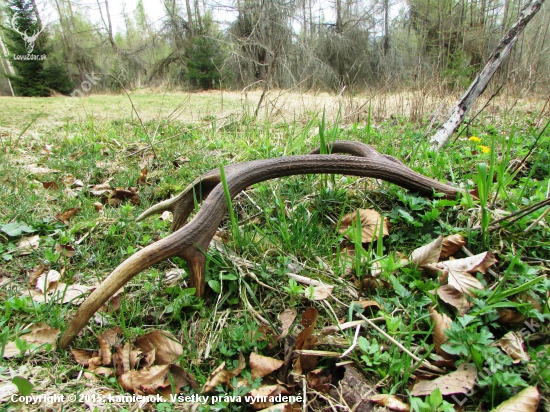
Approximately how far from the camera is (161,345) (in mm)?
1260

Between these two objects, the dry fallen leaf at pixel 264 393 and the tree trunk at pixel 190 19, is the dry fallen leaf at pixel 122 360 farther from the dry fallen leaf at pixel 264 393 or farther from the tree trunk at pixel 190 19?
the tree trunk at pixel 190 19

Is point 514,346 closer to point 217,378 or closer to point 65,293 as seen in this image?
point 217,378

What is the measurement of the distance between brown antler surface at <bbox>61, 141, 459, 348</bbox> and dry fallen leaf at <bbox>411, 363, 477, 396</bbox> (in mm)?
905

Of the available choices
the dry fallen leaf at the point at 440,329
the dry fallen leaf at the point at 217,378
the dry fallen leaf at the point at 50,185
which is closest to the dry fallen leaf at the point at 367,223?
the dry fallen leaf at the point at 440,329

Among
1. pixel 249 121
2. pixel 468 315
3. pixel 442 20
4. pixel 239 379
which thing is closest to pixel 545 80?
pixel 442 20

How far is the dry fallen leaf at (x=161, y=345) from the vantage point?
1.23 meters

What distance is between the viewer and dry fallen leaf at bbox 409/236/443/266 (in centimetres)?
147

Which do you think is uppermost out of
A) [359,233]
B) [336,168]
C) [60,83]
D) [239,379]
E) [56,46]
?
[56,46]

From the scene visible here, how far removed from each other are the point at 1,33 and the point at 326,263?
Answer: 2143cm

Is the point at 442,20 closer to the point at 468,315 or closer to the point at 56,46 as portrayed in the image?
the point at 468,315

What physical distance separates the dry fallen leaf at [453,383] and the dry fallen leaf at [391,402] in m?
0.05

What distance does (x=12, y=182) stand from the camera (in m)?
2.57

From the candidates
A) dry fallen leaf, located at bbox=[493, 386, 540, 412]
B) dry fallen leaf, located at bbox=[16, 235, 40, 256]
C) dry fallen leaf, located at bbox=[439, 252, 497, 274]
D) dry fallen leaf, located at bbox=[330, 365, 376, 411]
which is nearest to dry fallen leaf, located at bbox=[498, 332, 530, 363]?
dry fallen leaf, located at bbox=[493, 386, 540, 412]

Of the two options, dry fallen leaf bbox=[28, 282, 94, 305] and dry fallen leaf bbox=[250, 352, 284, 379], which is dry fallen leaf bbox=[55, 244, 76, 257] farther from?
dry fallen leaf bbox=[250, 352, 284, 379]
